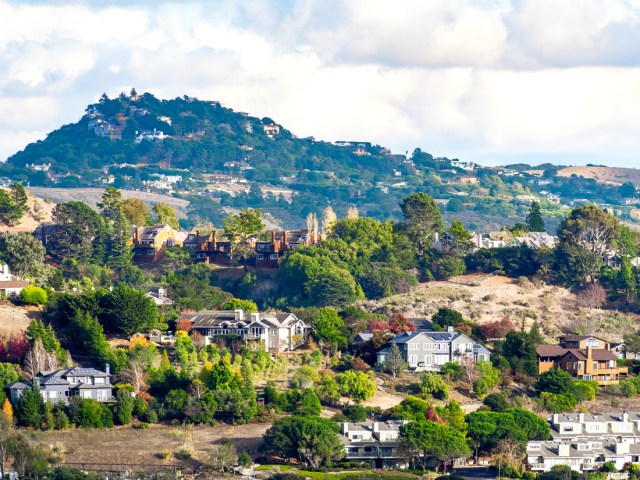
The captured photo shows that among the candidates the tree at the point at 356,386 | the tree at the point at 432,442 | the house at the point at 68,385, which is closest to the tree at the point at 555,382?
the tree at the point at 356,386

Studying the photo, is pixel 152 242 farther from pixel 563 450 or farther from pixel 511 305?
pixel 563 450

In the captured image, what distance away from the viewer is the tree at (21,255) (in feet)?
404

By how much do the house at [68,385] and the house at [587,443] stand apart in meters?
25.2

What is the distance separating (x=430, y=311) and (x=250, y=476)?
43541 mm

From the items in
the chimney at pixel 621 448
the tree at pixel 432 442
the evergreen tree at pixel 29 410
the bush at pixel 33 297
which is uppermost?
the bush at pixel 33 297

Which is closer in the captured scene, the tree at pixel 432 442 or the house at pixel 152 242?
the tree at pixel 432 442

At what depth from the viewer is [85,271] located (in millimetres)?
133875

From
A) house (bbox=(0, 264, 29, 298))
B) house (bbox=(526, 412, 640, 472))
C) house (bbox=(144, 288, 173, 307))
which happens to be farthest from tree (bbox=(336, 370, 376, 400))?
house (bbox=(0, 264, 29, 298))

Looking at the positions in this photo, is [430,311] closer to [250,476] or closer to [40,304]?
[40,304]

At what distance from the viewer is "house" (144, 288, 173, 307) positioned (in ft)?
395

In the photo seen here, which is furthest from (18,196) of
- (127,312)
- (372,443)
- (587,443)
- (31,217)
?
(587,443)

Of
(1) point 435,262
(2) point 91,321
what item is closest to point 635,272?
(1) point 435,262

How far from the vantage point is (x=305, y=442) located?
8812 cm

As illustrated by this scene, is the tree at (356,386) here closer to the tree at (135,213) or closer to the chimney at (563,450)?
the chimney at (563,450)
